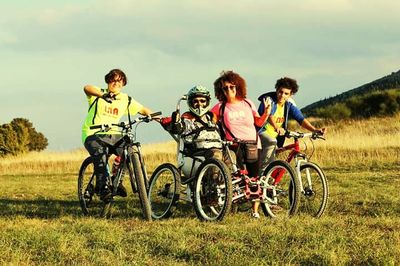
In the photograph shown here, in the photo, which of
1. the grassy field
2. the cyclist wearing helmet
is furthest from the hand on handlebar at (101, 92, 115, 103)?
the grassy field

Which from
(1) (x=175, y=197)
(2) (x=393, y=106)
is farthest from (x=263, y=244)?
(2) (x=393, y=106)

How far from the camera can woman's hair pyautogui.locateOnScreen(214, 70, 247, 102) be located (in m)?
9.53

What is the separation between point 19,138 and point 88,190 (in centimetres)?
3859

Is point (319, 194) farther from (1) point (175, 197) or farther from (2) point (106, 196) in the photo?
(2) point (106, 196)

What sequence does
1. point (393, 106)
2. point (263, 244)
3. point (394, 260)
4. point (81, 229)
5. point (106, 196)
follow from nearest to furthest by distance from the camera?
point (394, 260), point (263, 244), point (81, 229), point (106, 196), point (393, 106)

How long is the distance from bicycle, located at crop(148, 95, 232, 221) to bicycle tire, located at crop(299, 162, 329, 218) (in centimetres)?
137

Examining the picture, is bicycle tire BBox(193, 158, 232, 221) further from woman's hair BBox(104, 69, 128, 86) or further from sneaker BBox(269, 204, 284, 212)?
woman's hair BBox(104, 69, 128, 86)

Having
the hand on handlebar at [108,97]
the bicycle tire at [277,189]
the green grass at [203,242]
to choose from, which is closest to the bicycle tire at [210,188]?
the green grass at [203,242]

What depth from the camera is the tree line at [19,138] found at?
4508cm

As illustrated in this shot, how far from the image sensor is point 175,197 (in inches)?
364

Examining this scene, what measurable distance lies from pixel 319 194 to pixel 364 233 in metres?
2.49

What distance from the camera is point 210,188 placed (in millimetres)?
8609

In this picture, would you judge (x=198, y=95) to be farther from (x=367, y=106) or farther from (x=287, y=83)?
(x=367, y=106)

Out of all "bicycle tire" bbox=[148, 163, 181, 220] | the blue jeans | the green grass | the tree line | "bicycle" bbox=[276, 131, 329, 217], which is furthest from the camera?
the tree line
